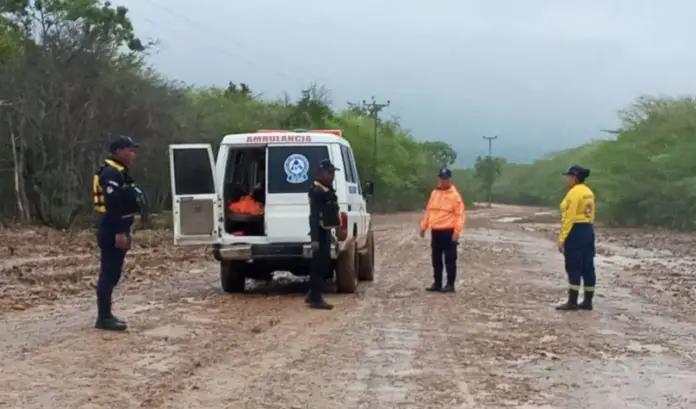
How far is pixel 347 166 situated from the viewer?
15.4 m

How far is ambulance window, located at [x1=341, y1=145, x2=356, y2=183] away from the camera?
1499cm

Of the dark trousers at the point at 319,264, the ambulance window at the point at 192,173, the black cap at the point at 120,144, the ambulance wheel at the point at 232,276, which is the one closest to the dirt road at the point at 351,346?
the dark trousers at the point at 319,264

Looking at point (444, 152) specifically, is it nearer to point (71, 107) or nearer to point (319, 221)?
point (71, 107)

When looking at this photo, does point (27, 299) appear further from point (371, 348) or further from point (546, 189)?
point (546, 189)

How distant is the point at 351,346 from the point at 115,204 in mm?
2710

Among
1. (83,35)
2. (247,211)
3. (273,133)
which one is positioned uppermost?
(83,35)

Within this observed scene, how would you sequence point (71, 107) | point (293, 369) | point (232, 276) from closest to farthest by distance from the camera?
point (293, 369) → point (232, 276) → point (71, 107)

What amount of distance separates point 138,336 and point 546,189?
110m

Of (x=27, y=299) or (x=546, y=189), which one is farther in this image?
(x=546, y=189)

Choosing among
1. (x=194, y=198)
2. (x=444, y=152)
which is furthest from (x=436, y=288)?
(x=444, y=152)

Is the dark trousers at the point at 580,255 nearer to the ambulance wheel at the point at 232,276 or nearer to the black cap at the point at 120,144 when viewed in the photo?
the ambulance wheel at the point at 232,276

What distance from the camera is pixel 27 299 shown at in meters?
14.3

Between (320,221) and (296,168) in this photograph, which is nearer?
(320,221)

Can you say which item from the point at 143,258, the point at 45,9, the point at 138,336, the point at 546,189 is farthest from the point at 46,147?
the point at 546,189
